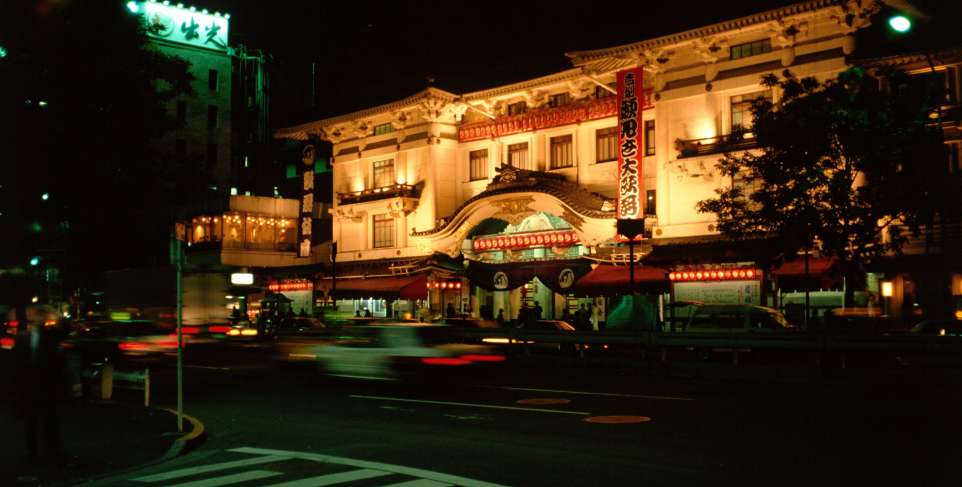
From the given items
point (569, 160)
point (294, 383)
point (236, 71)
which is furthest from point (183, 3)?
point (294, 383)

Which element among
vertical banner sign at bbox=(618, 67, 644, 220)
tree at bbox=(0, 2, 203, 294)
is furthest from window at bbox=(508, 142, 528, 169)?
tree at bbox=(0, 2, 203, 294)

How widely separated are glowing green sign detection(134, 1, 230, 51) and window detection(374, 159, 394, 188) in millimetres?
27211

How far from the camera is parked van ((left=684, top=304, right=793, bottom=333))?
23219 mm

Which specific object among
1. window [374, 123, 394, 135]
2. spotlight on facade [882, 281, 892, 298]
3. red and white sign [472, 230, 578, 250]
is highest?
window [374, 123, 394, 135]

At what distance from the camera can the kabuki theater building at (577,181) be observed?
97.6 ft

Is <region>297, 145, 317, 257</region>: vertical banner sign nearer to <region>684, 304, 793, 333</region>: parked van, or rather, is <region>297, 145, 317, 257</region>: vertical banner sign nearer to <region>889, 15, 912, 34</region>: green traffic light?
<region>684, 304, 793, 333</region>: parked van

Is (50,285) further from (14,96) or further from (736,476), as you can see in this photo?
(736,476)

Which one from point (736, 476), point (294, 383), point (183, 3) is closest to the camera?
point (736, 476)

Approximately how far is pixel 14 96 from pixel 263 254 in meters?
29.0

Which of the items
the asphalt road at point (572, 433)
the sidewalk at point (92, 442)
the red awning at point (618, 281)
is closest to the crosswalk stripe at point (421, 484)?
the asphalt road at point (572, 433)

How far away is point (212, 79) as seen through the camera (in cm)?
6669

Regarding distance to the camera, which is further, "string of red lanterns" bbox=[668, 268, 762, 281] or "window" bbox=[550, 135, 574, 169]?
"window" bbox=[550, 135, 574, 169]

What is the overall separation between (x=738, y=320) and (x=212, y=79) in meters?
53.0

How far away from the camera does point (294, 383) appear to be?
1986cm
